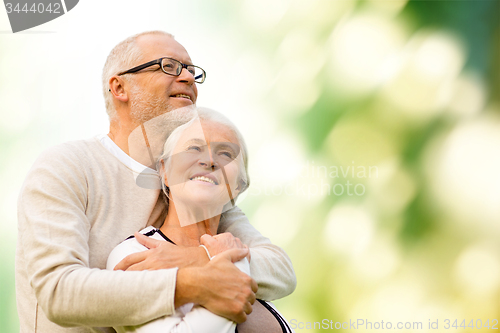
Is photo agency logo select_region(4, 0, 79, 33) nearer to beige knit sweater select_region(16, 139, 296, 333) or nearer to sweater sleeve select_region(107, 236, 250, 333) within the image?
beige knit sweater select_region(16, 139, 296, 333)

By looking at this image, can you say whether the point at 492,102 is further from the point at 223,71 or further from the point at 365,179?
the point at 223,71

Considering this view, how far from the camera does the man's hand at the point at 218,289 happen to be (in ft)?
3.00

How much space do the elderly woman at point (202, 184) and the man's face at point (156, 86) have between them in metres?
0.28

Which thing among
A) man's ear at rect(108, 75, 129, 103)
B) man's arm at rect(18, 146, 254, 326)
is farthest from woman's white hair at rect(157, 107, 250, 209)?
man's ear at rect(108, 75, 129, 103)

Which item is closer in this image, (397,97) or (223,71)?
(223,71)

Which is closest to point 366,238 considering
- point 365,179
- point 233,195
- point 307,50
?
point 365,179

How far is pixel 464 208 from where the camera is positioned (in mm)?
3076

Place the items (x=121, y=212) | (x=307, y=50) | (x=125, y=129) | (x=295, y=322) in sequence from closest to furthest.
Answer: (x=121, y=212) → (x=125, y=129) → (x=295, y=322) → (x=307, y=50)

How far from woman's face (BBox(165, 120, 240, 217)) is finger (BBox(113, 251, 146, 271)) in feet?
0.64

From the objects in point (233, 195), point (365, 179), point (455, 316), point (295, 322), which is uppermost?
point (233, 195)

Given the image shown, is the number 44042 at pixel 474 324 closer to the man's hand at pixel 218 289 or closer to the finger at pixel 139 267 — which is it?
the man's hand at pixel 218 289

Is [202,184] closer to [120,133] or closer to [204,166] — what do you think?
[204,166]

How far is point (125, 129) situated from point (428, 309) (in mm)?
2415

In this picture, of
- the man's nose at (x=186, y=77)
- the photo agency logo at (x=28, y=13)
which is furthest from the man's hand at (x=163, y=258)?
the photo agency logo at (x=28, y=13)
